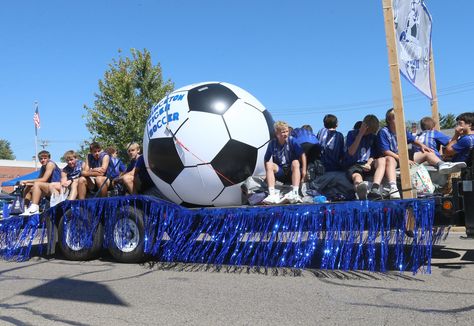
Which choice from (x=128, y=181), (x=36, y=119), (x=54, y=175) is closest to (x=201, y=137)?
(x=128, y=181)

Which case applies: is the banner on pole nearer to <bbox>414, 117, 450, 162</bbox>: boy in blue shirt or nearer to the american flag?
the american flag

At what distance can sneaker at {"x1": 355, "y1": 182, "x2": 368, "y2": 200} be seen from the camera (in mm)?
5184

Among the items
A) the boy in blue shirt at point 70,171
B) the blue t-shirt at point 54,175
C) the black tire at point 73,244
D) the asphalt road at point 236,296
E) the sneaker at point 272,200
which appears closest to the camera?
the asphalt road at point 236,296

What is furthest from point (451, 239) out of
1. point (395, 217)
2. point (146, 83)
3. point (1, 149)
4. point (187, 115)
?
point (1, 149)

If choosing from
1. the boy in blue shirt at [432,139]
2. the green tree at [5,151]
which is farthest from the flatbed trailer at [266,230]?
the green tree at [5,151]

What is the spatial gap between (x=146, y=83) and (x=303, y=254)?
17058 mm

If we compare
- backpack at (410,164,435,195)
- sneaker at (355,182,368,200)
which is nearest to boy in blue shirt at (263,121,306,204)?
sneaker at (355,182,368,200)

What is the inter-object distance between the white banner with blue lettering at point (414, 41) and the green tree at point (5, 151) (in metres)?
104

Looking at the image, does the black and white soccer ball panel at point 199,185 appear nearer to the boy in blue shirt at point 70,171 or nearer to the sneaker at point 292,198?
the sneaker at point 292,198

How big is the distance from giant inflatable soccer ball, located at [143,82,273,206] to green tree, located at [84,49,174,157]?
1381 centimetres

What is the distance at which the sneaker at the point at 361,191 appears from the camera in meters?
5.18

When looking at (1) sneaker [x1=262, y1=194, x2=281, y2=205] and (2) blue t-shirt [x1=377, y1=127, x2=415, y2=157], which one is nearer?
(1) sneaker [x1=262, y1=194, x2=281, y2=205]

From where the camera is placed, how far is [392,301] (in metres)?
4.04

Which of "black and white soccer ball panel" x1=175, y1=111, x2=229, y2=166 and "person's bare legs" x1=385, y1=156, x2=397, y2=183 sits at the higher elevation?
"black and white soccer ball panel" x1=175, y1=111, x2=229, y2=166
